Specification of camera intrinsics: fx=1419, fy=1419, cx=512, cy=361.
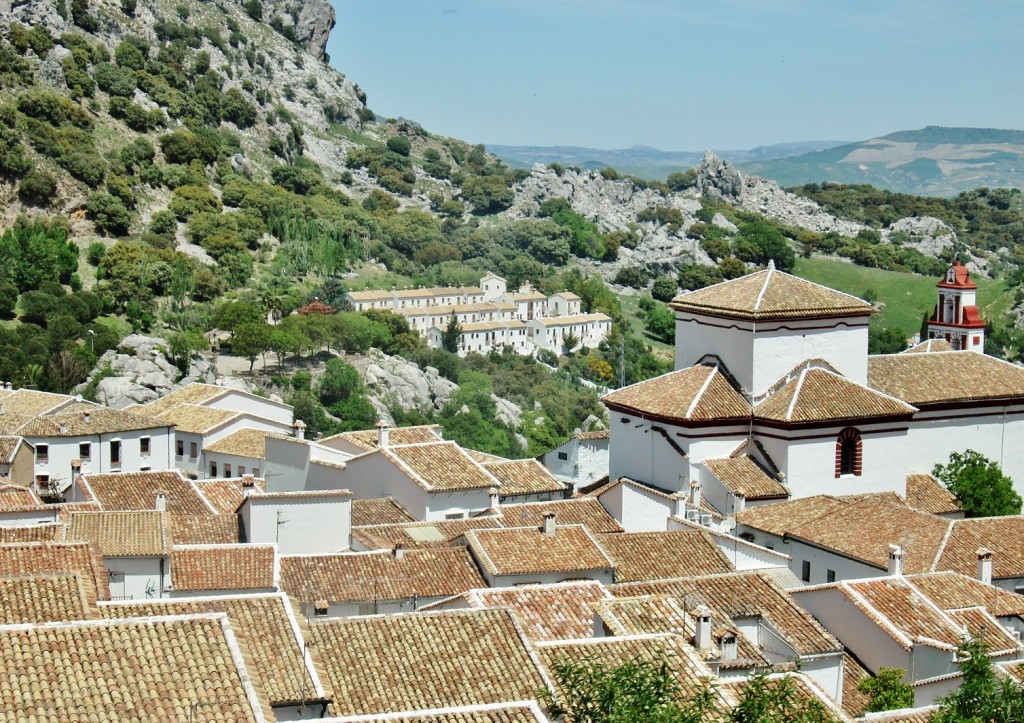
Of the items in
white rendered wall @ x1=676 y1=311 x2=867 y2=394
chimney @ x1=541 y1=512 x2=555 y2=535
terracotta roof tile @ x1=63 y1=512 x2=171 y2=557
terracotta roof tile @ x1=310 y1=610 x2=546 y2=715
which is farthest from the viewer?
white rendered wall @ x1=676 y1=311 x2=867 y2=394

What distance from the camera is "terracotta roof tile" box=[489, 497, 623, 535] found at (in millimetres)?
26484

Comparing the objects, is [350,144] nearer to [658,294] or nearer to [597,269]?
[597,269]

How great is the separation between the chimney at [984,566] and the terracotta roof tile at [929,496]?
6412mm

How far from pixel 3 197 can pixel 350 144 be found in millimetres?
59112

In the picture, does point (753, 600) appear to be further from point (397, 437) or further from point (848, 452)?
point (397, 437)

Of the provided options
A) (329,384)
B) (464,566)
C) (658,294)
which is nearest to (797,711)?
(464,566)

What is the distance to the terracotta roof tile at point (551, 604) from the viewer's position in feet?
57.5

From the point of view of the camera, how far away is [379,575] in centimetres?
2180

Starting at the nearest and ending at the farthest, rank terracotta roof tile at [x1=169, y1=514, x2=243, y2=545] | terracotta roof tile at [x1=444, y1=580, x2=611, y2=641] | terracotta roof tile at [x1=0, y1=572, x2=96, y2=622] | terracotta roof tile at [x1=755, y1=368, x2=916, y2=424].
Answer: terracotta roof tile at [x1=0, y1=572, x2=96, y2=622] → terracotta roof tile at [x1=444, y1=580, x2=611, y2=641] → terracotta roof tile at [x1=169, y1=514, x2=243, y2=545] → terracotta roof tile at [x1=755, y1=368, x2=916, y2=424]

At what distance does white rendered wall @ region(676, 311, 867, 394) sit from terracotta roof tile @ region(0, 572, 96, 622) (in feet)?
63.2

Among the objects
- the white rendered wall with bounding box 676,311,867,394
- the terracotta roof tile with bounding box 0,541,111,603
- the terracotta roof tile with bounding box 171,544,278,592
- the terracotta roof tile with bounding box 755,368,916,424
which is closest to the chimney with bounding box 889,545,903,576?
the terracotta roof tile with bounding box 755,368,916,424

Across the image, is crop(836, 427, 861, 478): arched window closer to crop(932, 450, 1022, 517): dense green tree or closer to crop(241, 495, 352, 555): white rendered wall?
crop(932, 450, 1022, 517): dense green tree

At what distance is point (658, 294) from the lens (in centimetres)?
11394

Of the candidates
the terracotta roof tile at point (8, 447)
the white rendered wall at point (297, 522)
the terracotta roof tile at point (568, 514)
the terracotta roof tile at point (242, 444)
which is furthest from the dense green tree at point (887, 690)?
the terracotta roof tile at point (242, 444)
